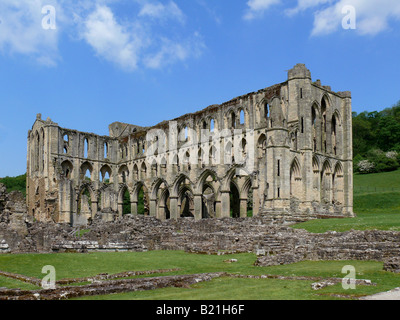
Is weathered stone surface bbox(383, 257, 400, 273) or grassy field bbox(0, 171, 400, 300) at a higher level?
weathered stone surface bbox(383, 257, 400, 273)

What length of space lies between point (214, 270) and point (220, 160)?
31.3 m

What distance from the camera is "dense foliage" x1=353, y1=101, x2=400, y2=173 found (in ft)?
237

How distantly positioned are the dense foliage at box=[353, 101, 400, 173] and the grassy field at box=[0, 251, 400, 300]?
5489cm

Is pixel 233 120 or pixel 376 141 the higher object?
pixel 376 141

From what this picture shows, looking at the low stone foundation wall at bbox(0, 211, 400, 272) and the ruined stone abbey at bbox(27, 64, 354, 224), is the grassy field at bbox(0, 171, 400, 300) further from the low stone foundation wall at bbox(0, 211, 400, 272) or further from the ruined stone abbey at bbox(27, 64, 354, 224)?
the ruined stone abbey at bbox(27, 64, 354, 224)

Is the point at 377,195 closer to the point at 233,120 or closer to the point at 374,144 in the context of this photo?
the point at 233,120

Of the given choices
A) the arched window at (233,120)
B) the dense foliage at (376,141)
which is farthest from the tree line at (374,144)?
the arched window at (233,120)

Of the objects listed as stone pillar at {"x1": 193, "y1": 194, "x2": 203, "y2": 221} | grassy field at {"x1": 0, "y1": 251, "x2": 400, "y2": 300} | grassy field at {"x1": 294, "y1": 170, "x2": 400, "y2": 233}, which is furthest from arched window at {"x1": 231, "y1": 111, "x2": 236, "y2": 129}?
grassy field at {"x1": 0, "y1": 251, "x2": 400, "y2": 300}

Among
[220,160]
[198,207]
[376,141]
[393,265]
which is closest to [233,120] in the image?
[220,160]

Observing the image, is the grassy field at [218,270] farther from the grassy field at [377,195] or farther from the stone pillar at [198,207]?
the stone pillar at [198,207]

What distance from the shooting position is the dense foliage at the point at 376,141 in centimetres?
7212

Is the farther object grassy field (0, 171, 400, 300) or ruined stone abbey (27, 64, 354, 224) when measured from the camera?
ruined stone abbey (27, 64, 354, 224)

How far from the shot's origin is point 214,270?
668 inches

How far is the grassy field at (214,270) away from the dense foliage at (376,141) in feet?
180
